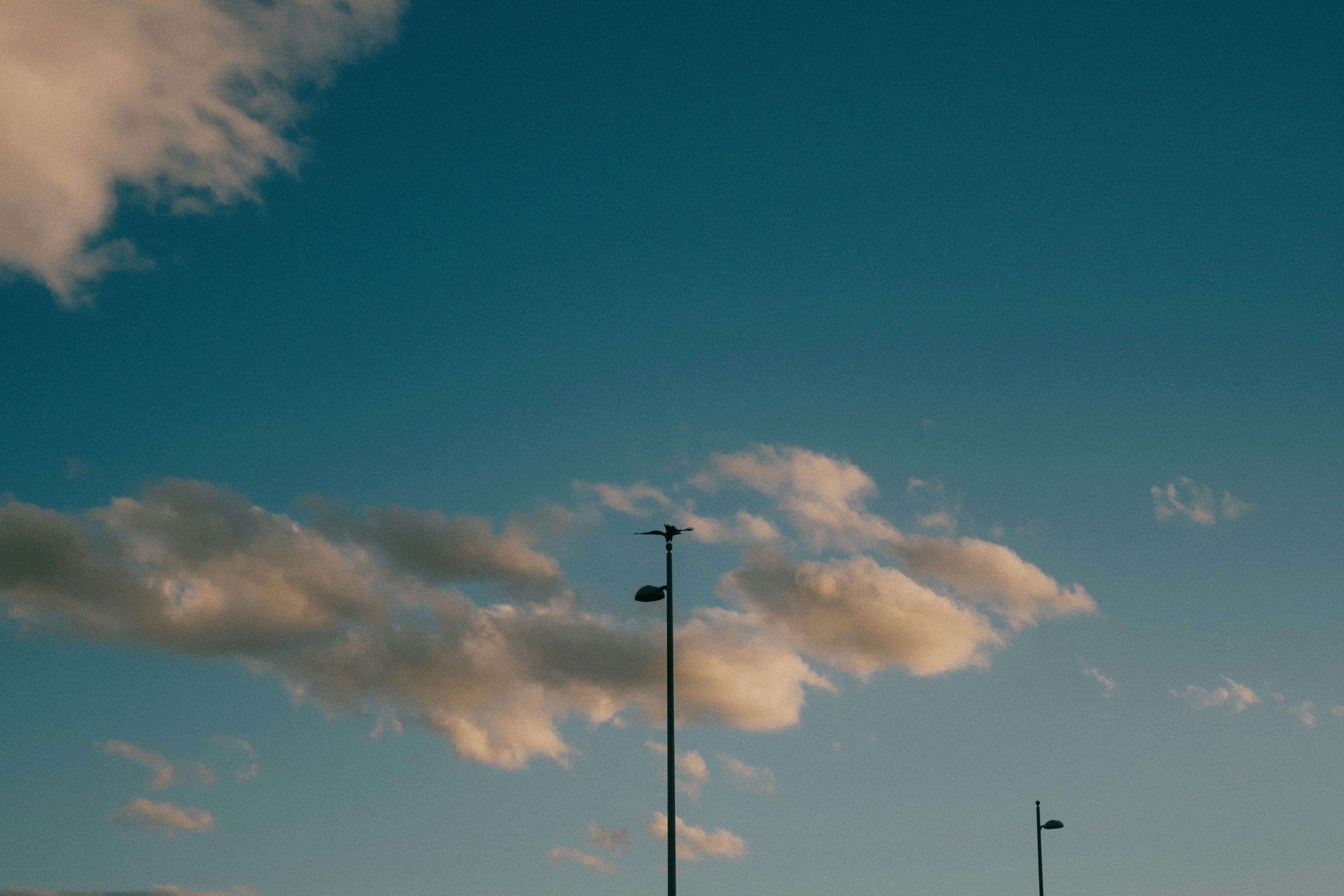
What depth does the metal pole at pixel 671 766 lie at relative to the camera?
22266 mm

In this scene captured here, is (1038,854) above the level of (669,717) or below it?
below

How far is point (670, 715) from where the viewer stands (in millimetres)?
23484

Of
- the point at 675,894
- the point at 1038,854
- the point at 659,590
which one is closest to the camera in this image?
the point at 675,894

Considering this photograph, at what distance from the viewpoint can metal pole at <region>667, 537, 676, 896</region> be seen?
22.3 meters

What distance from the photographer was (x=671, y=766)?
23.1 meters

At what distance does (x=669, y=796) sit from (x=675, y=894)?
1824mm

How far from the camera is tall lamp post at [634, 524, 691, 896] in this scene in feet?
73.1

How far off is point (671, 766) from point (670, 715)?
102 cm

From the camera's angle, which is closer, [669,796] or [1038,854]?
[669,796]


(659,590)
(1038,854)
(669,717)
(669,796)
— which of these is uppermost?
(659,590)

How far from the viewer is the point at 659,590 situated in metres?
24.6

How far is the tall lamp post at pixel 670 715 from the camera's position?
73.1 ft

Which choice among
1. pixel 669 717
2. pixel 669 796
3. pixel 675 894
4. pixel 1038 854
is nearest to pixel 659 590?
pixel 669 717

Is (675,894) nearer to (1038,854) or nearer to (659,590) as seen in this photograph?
(659,590)
